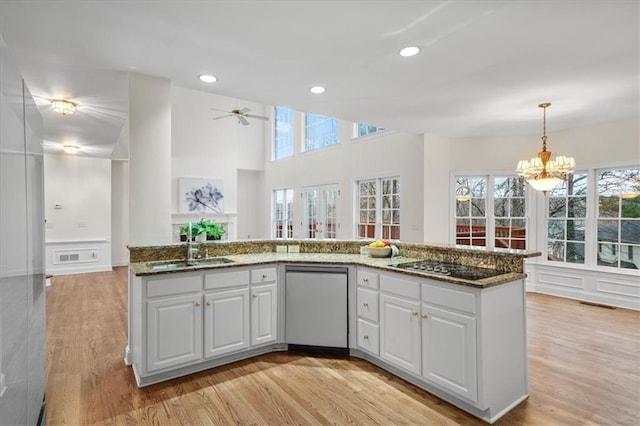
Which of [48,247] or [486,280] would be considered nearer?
[486,280]

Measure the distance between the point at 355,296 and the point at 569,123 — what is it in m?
4.63

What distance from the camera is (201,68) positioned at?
3.15 meters

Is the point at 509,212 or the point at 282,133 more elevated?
the point at 282,133

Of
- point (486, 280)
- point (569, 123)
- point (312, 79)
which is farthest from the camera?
point (569, 123)

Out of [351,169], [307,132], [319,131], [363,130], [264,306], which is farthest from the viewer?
Answer: [307,132]

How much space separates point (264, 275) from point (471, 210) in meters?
4.58

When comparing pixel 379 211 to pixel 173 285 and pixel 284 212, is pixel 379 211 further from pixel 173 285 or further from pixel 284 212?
pixel 173 285

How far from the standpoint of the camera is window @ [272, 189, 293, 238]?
31.5 feet

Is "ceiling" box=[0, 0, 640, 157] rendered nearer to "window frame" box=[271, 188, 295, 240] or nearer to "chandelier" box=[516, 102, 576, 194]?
"chandelier" box=[516, 102, 576, 194]

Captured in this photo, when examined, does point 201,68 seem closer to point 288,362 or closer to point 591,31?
point 288,362

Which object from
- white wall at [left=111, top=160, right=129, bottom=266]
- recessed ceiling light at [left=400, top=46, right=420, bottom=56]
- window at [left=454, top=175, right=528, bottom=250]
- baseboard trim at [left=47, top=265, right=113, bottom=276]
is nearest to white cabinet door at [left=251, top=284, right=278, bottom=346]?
recessed ceiling light at [left=400, top=46, right=420, bottom=56]

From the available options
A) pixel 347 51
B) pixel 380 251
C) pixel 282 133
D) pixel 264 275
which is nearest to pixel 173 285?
pixel 264 275

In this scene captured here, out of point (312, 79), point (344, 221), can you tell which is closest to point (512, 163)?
point (344, 221)

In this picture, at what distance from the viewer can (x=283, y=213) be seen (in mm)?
9883
